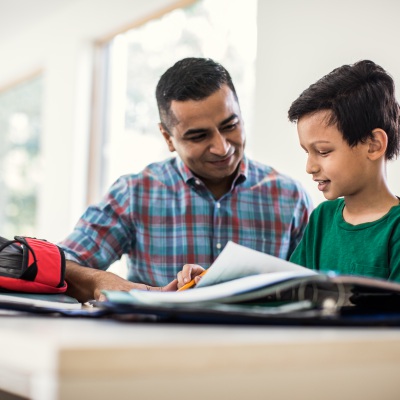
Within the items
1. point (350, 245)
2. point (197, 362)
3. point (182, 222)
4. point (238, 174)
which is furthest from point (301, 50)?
point (197, 362)

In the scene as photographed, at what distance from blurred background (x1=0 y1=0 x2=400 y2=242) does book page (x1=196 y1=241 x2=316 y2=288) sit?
160 centimetres

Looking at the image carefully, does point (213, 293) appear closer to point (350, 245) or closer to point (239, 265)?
point (239, 265)

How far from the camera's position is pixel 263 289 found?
67 cm

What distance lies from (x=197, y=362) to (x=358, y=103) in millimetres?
961

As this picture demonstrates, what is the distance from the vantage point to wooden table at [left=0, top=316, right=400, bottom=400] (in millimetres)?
433

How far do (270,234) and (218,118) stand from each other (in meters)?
0.35

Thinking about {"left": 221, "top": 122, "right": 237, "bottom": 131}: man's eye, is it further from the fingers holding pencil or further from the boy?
the fingers holding pencil

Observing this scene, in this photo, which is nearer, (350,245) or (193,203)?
(350,245)

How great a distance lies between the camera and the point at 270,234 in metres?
1.91

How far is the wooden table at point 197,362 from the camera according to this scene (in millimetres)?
433

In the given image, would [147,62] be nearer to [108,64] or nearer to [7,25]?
[108,64]

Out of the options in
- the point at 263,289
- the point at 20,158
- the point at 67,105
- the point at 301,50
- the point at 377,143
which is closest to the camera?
the point at 263,289

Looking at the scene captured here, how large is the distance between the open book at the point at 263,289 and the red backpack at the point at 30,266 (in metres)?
0.51

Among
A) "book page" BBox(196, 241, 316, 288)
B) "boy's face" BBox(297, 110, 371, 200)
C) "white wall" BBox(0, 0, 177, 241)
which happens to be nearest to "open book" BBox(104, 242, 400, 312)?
"book page" BBox(196, 241, 316, 288)
